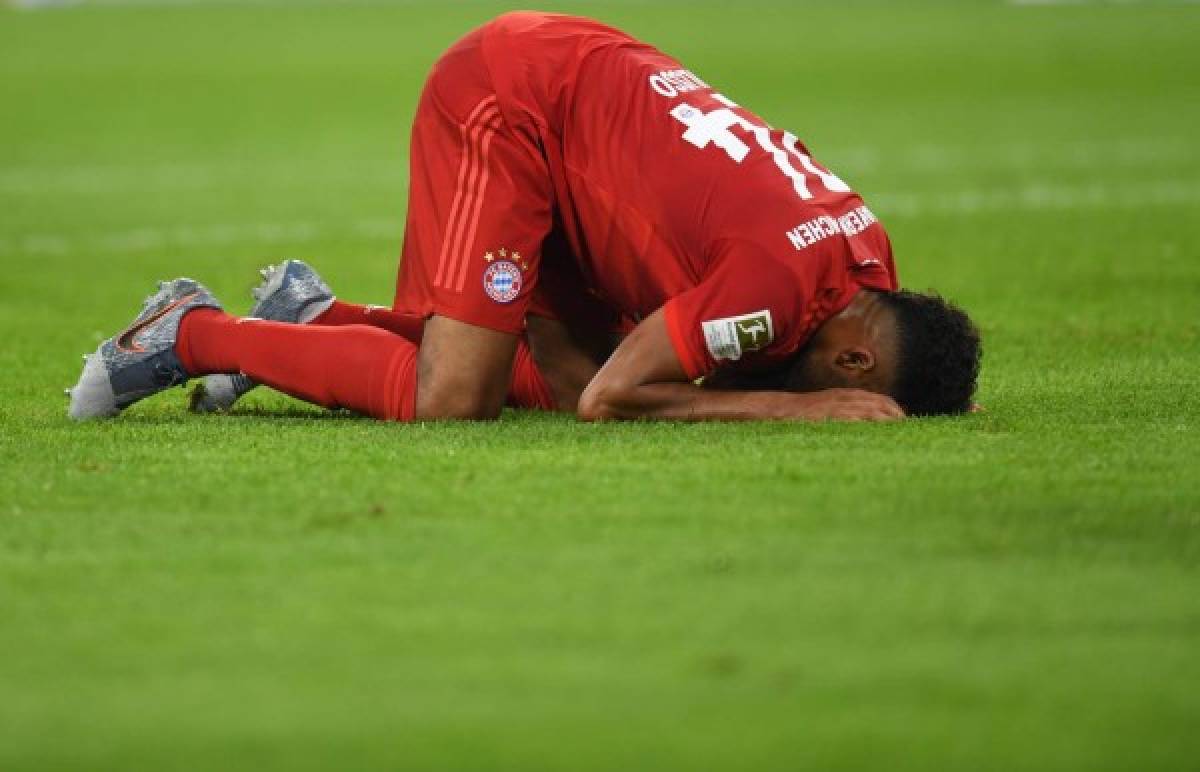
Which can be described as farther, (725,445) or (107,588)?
(725,445)

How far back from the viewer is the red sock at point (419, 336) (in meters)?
6.61

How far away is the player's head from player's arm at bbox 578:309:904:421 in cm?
6

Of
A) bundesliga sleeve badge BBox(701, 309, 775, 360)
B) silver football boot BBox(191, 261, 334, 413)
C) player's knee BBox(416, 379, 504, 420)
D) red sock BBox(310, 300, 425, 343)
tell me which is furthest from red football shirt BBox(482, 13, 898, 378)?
silver football boot BBox(191, 261, 334, 413)

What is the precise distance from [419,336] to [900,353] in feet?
5.23

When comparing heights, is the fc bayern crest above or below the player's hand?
above

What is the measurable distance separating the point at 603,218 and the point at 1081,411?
1.51 meters

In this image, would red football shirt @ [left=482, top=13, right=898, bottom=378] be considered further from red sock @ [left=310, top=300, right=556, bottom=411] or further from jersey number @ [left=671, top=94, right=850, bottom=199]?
red sock @ [left=310, top=300, right=556, bottom=411]

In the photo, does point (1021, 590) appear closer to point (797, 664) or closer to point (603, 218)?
point (797, 664)

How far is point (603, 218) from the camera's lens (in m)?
6.10

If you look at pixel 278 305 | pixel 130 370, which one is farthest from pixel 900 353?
pixel 130 370

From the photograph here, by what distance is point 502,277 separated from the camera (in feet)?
20.1

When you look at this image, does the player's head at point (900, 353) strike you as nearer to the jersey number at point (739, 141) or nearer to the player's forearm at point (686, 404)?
the player's forearm at point (686, 404)

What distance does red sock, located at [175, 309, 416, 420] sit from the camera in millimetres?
6148

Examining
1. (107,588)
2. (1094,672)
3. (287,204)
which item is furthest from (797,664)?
(287,204)
